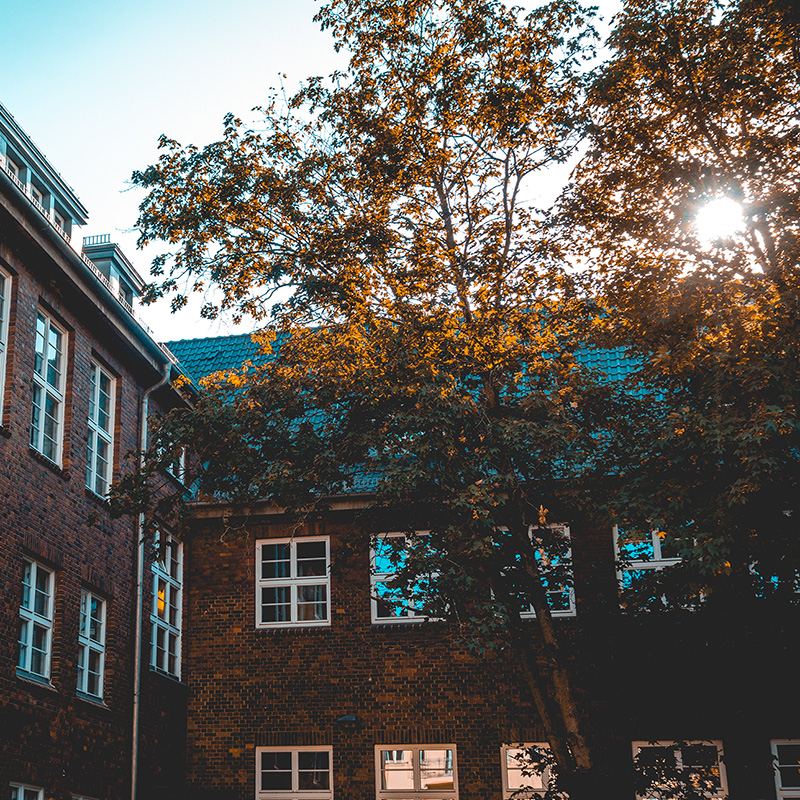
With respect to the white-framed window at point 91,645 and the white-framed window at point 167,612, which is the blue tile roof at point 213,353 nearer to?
the white-framed window at point 167,612

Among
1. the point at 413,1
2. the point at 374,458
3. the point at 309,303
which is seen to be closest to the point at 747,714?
the point at 374,458

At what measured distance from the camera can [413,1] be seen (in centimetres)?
1345

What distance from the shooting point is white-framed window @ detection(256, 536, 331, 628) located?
18.1 m

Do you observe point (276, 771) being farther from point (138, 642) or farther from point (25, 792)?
point (25, 792)

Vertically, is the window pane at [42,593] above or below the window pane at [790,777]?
above

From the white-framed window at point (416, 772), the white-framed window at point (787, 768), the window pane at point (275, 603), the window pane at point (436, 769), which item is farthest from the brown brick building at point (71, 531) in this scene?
the white-framed window at point (787, 768)

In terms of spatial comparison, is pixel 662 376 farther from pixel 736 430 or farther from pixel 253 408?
pixel 253 408

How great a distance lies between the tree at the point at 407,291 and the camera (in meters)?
12.3

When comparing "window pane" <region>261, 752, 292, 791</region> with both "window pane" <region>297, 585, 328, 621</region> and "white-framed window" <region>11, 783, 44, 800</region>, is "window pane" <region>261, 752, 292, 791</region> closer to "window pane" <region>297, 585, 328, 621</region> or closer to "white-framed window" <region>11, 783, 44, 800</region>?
"window pane" <region>297, 585, 328, 621</region>

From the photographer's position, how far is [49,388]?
46.8ft

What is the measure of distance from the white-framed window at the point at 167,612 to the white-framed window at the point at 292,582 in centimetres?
146

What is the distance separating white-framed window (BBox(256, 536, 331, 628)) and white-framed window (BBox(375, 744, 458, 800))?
263cm

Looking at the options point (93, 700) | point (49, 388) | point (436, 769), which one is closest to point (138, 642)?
point (93, 700)

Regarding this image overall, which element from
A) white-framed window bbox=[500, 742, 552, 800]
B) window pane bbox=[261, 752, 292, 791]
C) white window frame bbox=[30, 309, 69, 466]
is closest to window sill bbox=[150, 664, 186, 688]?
window pane bbox=[261, 752, 292, 791]
